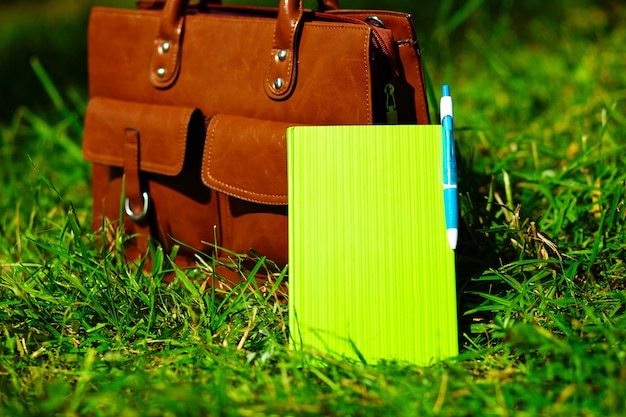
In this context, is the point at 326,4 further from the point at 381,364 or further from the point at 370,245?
the point at 381,364

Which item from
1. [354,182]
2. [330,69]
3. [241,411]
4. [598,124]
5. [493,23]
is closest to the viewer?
[241,411]

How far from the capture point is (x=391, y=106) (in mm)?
1679

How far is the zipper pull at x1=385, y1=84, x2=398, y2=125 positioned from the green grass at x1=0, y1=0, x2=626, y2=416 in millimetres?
347

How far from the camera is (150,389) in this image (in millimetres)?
1330

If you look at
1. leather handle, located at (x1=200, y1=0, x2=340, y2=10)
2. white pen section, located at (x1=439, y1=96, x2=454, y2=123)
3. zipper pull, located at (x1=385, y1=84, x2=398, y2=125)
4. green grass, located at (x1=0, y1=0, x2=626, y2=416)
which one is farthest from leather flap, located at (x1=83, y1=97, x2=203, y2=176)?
white pen section, located at (x1=439, y1=96, x2=454, y2=123)

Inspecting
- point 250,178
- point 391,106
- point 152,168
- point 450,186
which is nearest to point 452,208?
point 450,186

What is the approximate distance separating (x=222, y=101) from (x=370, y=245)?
0.60m

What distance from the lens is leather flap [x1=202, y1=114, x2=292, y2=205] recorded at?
66.7 inches

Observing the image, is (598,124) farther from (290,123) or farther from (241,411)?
(241,411)

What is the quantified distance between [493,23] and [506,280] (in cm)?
228

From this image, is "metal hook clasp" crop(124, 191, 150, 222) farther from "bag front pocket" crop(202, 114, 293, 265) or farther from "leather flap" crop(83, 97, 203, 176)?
"bag front pocket" crop(202, 114, 293, 265)

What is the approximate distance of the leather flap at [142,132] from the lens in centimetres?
184

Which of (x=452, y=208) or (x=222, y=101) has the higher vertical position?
(x=222, y=101)

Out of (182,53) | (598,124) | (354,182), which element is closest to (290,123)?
(354,182)
